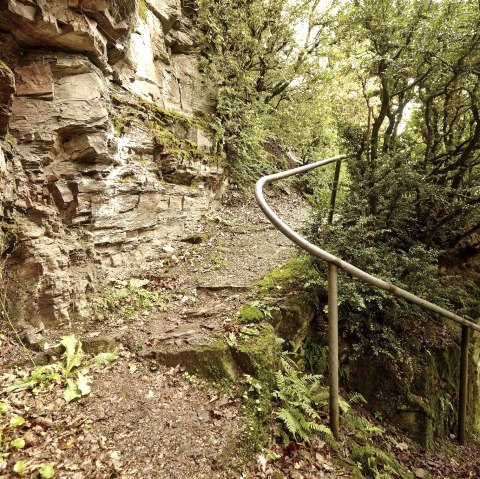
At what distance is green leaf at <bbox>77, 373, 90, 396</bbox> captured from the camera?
2975 mm

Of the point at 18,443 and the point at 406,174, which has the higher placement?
the point at 406,174

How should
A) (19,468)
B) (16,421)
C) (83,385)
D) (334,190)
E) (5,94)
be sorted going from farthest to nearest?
(334,190), (5,94), (83,385), (16,421), (19,468)

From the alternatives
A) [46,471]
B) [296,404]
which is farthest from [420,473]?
[46,471]

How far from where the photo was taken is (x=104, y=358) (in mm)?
3441

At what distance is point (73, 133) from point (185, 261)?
9.34ft

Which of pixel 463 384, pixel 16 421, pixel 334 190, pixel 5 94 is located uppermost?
pixel 5 94

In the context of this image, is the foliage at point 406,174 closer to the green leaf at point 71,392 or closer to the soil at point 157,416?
→ the soil at point 157,416

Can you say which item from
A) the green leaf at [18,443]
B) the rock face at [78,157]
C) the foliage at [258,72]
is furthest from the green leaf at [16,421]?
the foliage at [258,72]

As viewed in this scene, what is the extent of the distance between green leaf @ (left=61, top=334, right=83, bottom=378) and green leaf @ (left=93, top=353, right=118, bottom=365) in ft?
0.62

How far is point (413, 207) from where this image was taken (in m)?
4.93

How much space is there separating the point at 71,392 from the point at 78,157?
11.4 feet

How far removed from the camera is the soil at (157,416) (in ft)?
7.80

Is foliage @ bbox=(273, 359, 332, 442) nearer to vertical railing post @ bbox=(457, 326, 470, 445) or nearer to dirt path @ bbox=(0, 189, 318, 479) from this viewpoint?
dirt path @ bbox=(0, 189, 318, 479)

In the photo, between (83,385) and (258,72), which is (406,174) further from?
(258,72)
